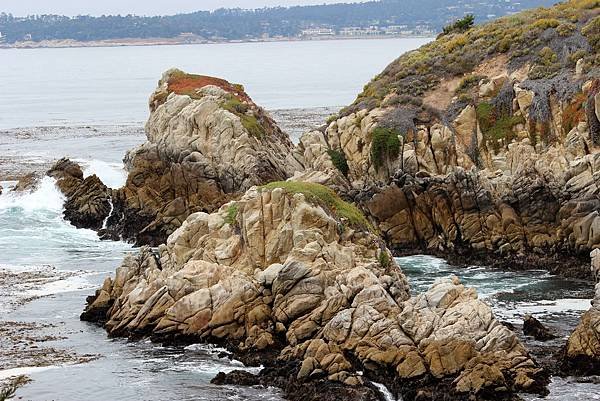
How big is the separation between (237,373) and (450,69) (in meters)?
38.7

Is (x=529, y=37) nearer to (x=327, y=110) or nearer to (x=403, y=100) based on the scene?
(x=403, y=100)

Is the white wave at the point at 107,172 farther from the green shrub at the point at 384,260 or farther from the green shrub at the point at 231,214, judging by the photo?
the green shrub at the point at 384,260

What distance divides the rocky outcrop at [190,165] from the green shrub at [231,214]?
50.5 feet

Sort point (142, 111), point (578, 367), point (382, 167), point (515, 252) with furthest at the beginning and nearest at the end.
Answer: point (142, 111) < point (382, 167) < point (515, 252) < point (578, 367)

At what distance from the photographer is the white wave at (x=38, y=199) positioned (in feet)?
242

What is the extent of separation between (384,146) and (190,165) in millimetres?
11032

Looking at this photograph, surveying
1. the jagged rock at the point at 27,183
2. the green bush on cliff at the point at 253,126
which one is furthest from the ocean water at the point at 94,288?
the green bush on cliff at the point at 253,126

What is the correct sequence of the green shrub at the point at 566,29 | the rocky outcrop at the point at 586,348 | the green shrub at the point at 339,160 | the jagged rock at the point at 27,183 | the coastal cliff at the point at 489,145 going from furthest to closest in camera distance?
the jagged rock at the point at 27,183, the green shrub at the point at 566,29, the green shrub at the point at 339,160, the coastal cliff at the point at 489,145, the rocky outcrop at the point at 586,348

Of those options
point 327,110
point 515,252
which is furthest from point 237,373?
point 327,110

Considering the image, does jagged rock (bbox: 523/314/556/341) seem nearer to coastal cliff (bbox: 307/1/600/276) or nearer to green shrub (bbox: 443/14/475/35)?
coastal cliff (bbox: 307/1/600/276)

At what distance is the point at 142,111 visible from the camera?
454 feet

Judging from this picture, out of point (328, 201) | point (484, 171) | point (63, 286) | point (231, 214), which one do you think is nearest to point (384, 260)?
point (328, 201)

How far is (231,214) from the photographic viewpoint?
4762 centimetres

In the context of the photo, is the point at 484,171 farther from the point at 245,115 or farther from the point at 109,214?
the point at 109,214
